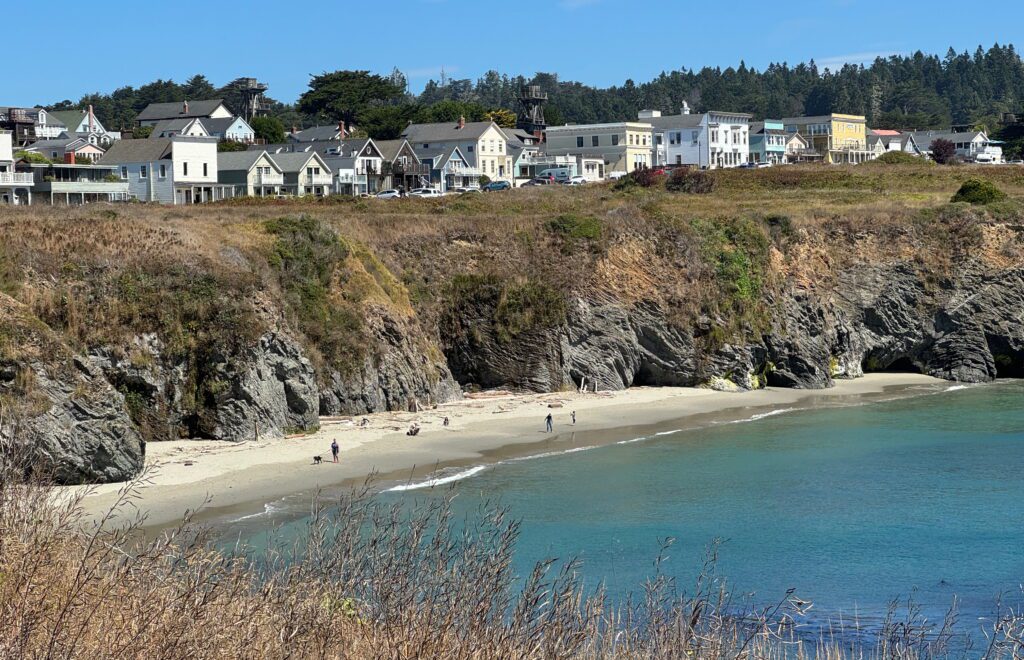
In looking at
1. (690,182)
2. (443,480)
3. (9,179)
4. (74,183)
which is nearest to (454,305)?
(443,480)

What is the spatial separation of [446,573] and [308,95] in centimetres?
12566

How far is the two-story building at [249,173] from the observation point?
87.6 m

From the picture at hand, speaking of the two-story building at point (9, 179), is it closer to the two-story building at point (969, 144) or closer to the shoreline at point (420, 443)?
the shoreline at point (420, 443)

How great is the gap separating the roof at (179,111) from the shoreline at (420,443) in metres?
89.6

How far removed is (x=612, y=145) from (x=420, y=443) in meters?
83.2

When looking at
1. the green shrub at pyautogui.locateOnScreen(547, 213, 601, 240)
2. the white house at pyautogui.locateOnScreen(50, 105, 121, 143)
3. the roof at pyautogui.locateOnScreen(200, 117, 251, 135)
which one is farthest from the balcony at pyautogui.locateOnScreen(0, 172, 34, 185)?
the white house at pyautogui.locateOnScreen(50, 105, 121, 143)

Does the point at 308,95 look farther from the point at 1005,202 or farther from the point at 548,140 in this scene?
the point at 1005,202

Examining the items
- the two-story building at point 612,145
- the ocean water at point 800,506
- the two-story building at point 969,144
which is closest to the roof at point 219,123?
the two-story building at point 612,145

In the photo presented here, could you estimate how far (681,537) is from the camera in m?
28.9

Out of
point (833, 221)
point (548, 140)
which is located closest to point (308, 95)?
point (548, 140)

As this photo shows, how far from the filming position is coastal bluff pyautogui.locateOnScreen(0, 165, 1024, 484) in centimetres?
3745

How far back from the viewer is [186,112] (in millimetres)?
129125

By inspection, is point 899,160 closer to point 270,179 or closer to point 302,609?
point 270,179

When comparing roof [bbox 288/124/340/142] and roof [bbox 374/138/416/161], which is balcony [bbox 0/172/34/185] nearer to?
roof [bbox 374/138/416/161]
